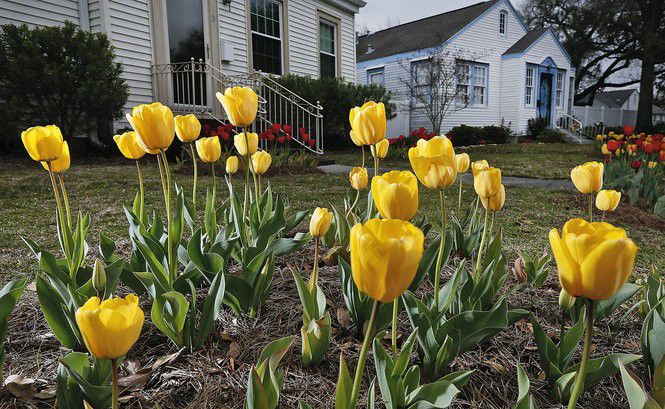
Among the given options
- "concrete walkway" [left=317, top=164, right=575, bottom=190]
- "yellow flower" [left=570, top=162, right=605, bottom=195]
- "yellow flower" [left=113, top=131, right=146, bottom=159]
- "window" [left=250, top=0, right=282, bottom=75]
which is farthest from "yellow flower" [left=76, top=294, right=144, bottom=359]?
"window" [left=250, top=0, right=282, bottom=75]

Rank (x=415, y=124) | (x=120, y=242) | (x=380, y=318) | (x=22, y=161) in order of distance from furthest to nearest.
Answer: (x=415, y=124)
(x=22, y=161)
(x=120, y=242)
(x=380, y=318)

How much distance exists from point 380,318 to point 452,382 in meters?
0.31

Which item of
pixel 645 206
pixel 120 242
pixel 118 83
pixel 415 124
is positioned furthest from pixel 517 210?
pixel 415 124

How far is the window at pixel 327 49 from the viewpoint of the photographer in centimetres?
1316

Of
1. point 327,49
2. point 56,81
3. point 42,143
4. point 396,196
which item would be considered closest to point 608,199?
point 396,196

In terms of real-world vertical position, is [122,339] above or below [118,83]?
below

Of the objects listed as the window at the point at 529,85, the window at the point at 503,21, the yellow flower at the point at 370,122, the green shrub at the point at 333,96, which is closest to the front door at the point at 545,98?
the window at the point at 529,85

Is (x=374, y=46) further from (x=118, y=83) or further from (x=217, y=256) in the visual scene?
(x=217, y=256)

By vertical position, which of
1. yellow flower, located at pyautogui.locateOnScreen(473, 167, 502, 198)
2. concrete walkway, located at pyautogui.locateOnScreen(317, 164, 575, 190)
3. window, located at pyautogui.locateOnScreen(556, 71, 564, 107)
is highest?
window, located at pyautogui.locateOnScreen(556, 71, 564, 107)

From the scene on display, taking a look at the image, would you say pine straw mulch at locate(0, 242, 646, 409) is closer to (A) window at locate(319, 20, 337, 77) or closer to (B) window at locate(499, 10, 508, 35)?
(A) window at locate(319, 20, 337, 77)

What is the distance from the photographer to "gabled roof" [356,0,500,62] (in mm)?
18766

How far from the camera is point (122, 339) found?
701mm

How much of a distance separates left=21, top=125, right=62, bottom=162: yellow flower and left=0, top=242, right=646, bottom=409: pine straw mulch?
0.55m

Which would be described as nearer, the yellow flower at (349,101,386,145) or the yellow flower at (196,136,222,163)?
the yellow flower at (349,101,386,145)
